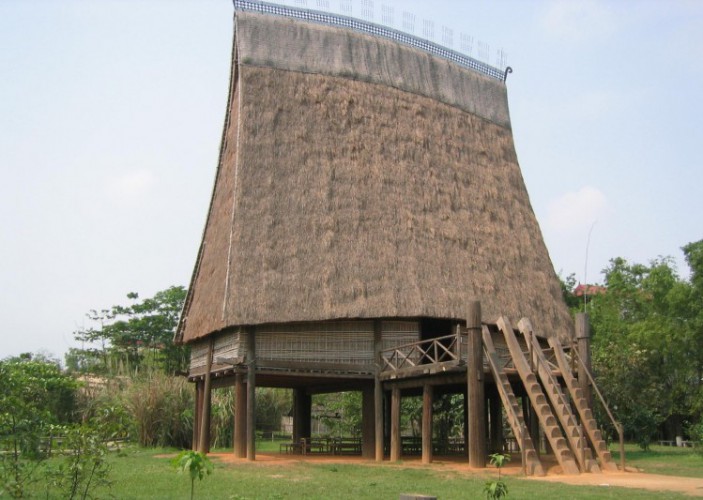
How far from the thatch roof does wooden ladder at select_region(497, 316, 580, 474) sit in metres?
3.37

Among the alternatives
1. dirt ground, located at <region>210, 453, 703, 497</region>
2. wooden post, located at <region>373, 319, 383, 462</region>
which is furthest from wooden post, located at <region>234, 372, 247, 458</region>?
wooden post, located at <region>373, 319, 383, 462</region>

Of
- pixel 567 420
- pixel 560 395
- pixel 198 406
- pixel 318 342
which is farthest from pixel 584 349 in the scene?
pixel 198 406

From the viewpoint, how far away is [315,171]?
19.3m

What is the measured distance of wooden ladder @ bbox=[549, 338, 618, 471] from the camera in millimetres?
14273

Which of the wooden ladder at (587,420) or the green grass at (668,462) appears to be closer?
the wooden ladder at (587,420)

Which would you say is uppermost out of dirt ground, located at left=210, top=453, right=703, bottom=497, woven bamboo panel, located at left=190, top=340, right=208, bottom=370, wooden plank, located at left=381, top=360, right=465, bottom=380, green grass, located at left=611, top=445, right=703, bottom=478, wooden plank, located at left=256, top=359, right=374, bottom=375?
woven bamboo panel, located at left=190, top=340, right=208, bottom=370

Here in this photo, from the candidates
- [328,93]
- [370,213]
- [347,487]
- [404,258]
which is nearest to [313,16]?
[328,93]

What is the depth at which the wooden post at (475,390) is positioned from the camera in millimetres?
14219

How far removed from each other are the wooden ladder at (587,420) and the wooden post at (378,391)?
4.03 m

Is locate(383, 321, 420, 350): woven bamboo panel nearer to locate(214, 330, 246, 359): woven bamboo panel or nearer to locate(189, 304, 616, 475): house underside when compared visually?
locate(189, 304, 616, 475): house underside

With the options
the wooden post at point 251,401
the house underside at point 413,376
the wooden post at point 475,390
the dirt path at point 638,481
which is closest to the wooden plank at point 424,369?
the house underside at point 413,376

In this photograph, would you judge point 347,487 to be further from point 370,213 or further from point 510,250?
point 510,250

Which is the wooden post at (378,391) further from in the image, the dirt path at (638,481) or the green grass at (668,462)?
the green grass at (668,462)

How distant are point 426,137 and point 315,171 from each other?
3.74 meters
